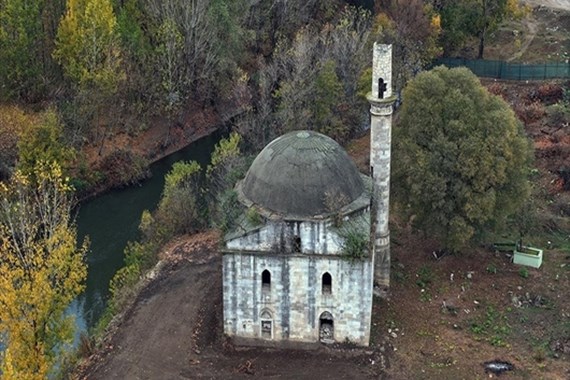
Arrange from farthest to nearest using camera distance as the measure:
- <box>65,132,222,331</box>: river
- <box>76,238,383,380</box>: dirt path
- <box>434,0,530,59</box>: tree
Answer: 1. <box>434,0,530,59</box>: tree
2. <box>65,132,222,331</box>: river
3. <box>76,238,383,380</box>: dirt path

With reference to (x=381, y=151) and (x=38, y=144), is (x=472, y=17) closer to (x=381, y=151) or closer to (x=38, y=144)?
(x=381, y=151)

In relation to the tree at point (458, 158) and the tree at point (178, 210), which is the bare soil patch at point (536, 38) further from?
the tree at point (178, 210)

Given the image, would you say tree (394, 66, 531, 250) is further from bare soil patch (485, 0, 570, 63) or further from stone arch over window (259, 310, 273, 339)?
bare soil patch (485, 0, 570, 63)

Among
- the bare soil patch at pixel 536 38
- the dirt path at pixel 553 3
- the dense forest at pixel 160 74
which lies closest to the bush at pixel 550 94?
the bare soil patch at pixel 536 38

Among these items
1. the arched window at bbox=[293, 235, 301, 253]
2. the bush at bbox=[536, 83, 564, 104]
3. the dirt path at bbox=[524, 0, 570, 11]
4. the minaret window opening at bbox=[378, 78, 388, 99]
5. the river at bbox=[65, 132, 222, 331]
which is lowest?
the river at bbox=[65, 132, 222, 331]

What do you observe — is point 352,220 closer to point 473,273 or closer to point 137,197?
→ point 473,273

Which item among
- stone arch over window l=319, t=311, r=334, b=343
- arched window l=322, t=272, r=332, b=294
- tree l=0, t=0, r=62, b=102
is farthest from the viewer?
tree l=0, t=0, r=62, b=102

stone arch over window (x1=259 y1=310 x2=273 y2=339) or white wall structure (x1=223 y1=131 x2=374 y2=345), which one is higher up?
white wall structure (x1=223 y1=131 x2=374 y2=345)

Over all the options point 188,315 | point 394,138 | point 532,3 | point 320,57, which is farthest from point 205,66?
point 532,3

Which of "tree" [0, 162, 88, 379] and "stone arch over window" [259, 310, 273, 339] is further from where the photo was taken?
"stone arch over window" [259, 310, 273, 339]

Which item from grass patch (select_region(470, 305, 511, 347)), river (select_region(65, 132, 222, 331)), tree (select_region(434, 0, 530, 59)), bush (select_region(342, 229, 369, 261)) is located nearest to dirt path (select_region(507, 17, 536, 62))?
A: tree (select_region(434, 0, 530, 59))
